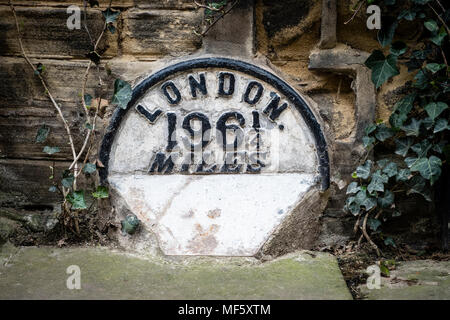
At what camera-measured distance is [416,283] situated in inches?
87.1

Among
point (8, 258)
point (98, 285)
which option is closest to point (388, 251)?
point (98, 285)

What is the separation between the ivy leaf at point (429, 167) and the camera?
2.33 metres

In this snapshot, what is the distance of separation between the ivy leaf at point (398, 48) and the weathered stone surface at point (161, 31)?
898mm

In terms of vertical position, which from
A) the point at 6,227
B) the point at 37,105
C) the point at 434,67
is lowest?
the point at 6,227

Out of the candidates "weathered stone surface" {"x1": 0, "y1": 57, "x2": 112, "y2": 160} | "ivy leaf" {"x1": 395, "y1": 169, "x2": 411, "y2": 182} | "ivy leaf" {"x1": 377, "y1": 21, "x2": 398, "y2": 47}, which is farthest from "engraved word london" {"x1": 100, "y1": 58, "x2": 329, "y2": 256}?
"ivy leaf" {"x1": 377, "y1": 21, "x2": 398, "y2": 47}

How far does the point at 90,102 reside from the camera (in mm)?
2543

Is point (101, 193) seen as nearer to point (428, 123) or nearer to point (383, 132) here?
point (383, 132)

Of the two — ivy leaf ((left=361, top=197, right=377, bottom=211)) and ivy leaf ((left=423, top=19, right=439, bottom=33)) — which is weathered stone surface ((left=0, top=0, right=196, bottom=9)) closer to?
ivy leaf ((left=423, top=19, right=439, bottom=33))

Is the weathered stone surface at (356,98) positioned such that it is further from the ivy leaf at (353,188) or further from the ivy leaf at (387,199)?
the ivy leaf at (387,199)

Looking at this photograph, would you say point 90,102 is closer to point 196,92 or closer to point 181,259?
point 196,92

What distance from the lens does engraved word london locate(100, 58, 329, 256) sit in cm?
251

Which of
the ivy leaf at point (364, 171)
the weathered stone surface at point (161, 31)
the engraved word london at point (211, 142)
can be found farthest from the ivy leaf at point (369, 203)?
the weathered stone surface at point (161, 31)

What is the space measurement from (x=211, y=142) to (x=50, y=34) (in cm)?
95

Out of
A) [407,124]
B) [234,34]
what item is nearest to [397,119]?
[407,124]
